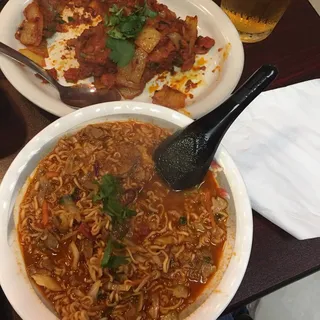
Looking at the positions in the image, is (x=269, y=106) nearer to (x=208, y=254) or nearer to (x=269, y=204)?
(x=269, y=204)

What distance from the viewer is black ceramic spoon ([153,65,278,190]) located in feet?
4.30

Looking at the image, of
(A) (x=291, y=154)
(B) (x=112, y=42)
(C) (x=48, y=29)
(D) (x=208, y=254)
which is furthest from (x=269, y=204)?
(C) (x=48, y=29)

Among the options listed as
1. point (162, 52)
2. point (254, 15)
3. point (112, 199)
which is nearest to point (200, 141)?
point (112, 199)

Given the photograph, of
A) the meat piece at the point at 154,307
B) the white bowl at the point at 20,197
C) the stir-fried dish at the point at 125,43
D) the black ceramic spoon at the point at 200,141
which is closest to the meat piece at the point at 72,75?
the stir-fried dish at the point at 125,43

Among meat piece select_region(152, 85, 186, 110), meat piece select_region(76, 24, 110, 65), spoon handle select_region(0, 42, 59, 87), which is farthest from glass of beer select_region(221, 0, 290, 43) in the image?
spoon handle select_region(0, 42, 59, 87)

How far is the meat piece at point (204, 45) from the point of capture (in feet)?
6.42

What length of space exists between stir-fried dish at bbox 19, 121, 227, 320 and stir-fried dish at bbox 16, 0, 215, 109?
426 mm

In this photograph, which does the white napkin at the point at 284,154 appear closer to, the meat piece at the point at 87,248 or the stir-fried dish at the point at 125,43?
the stir-fried dish at the point at 125,43

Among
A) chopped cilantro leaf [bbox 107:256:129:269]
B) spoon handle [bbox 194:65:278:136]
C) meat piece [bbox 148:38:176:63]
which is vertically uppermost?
spoon handle [bbox 194:65:278:136]

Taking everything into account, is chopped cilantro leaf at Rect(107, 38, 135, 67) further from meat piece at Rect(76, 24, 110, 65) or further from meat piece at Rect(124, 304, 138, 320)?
meat piece at Rect(124, 304, 138, 320)

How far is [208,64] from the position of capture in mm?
1948

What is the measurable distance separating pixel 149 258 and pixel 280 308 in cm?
133

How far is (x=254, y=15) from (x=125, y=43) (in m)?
0.61

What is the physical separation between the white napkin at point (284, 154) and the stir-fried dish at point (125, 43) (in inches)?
12.7
